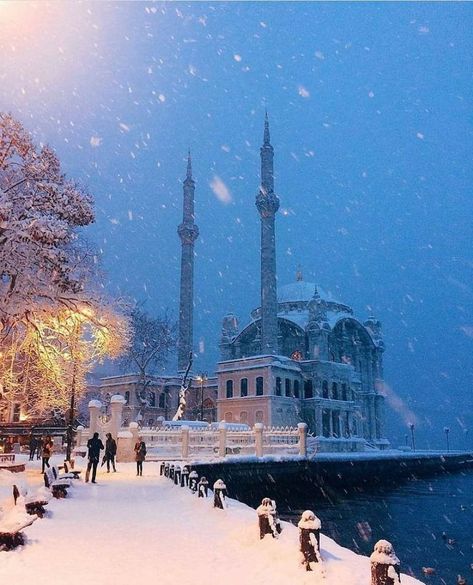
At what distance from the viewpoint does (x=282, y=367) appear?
53.9 m

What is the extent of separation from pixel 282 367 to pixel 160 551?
154ft

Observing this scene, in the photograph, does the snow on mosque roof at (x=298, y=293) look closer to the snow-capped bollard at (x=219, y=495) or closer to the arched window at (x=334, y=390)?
the arched window at (x=334, y=390)

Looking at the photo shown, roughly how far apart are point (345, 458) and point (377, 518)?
15.4 meters

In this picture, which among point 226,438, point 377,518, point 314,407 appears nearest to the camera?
point 377,518

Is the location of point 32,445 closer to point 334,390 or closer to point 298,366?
point 298,366

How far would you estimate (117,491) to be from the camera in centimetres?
1399

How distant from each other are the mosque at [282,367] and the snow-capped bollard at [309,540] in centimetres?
4176

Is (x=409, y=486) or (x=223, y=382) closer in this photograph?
(x=409, y=486)

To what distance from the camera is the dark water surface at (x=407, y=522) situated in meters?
15.2

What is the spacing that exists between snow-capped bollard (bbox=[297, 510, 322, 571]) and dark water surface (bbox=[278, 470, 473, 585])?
8222mm

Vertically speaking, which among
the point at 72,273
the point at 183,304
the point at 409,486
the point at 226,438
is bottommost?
the point at 409,486

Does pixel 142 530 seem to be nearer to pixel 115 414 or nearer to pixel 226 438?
pixel 115 414

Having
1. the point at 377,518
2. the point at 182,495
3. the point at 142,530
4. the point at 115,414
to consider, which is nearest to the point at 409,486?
the point at 377,518

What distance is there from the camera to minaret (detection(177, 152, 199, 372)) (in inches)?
2490
